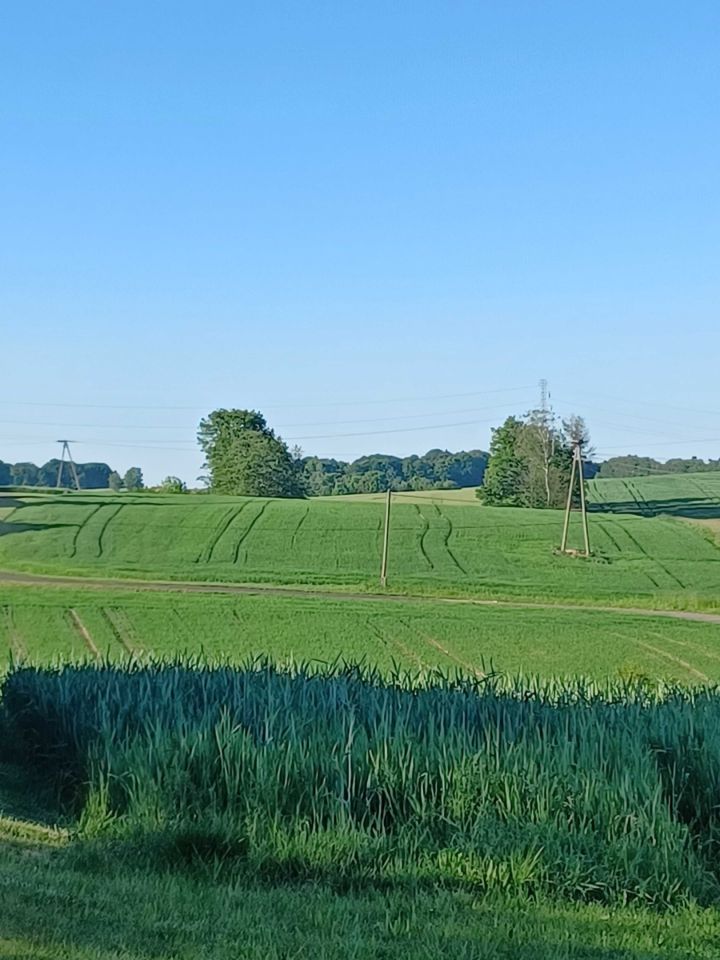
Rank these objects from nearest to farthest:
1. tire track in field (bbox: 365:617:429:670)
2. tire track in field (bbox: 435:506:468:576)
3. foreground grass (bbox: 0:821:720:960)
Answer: foreground grass (bbox: 0:821:720:960) < tire track in field (bbox: 365:617:429:670) < tire track in field (bbox: 435:506:468:576)

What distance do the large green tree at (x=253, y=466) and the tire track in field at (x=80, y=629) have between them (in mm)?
63182

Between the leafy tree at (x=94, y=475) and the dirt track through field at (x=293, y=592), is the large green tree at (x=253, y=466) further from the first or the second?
the dirt track through field at (x=293, y=592)

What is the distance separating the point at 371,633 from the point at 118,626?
698 centimetres

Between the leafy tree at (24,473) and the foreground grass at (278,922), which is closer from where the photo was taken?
the foreground grass at (278,922)

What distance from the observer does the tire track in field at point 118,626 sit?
29.6 meters

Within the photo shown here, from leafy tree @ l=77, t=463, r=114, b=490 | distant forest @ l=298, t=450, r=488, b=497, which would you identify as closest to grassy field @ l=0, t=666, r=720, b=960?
distant forest @ l=298, t=450, r=488, b=497

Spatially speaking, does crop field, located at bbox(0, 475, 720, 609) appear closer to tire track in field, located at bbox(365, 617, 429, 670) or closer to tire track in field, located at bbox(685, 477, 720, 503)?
tire track in field, located at bbox(365, 617, 429, 670)

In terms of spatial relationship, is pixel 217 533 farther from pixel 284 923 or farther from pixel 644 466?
pixel 644 466

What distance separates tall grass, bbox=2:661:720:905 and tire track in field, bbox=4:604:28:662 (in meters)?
18.0

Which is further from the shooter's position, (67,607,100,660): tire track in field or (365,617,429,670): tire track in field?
(365,617,429,670): tire track in field

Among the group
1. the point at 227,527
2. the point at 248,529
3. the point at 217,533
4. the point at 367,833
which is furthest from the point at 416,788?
the point at 227,527

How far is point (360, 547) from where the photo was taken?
2007 inches

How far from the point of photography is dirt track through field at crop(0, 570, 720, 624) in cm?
3959

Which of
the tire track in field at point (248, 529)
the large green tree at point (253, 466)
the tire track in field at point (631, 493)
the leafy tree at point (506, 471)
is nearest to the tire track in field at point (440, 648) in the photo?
the tire track in field at point (248, 529)
